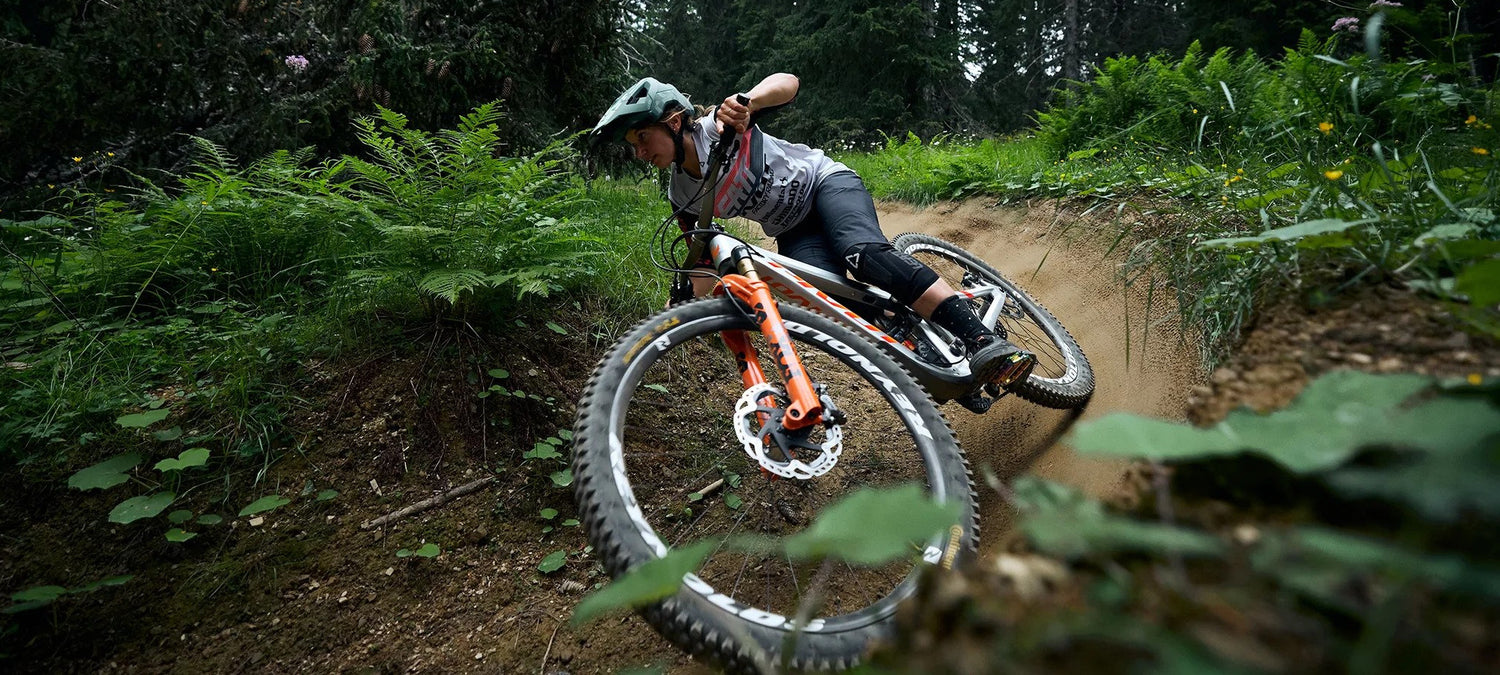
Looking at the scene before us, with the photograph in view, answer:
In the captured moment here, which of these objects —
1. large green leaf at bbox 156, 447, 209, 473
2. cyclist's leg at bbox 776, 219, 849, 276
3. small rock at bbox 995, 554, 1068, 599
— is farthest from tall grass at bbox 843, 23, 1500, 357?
large green leaf at bbox 156, 447, 209, 473

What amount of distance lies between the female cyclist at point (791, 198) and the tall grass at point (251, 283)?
0.55 meters

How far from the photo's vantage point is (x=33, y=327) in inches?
102

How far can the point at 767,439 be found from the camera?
190cm

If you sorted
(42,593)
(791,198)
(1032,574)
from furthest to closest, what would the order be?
(791,198) < (42,593) < (1032,574)

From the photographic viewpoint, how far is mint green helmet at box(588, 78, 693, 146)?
8.68ft

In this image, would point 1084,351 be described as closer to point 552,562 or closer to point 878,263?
point 878,263

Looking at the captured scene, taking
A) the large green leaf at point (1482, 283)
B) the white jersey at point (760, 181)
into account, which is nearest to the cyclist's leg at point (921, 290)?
the white jersey at point (760, 181)

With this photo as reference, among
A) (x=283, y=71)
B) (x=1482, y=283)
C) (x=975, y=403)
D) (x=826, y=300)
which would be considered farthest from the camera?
(x=283, y=71)

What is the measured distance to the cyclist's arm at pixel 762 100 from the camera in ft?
8.36

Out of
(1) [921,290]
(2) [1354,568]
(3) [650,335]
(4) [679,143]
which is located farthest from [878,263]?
(2) [1354,568]

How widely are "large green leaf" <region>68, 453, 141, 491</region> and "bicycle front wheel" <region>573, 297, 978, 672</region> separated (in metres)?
1.55

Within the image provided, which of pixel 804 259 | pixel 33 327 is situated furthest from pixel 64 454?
pixel 804 259

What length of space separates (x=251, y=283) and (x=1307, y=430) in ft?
11.9

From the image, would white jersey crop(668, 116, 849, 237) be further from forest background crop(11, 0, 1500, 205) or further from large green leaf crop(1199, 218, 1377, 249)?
large green leaf crop(1199, 218, 1377, 249)
